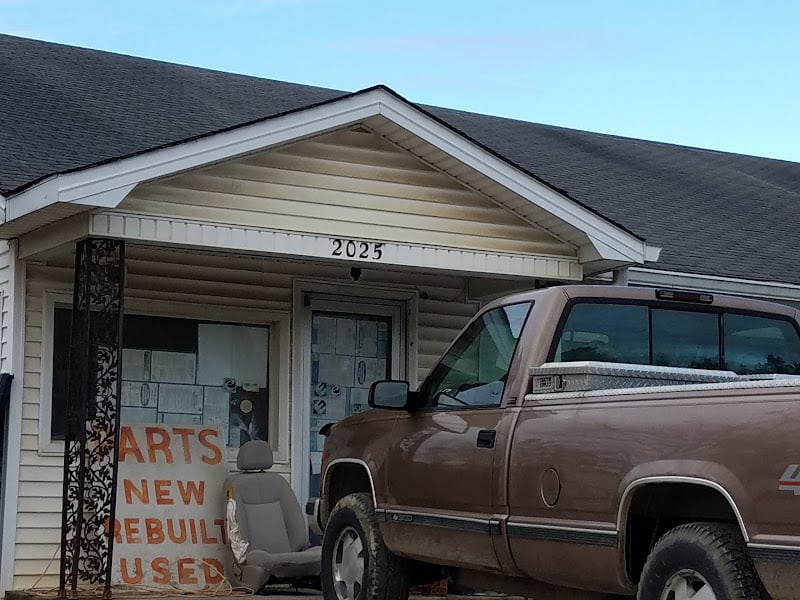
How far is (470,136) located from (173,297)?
4.10 metres

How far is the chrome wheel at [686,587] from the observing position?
5.75m

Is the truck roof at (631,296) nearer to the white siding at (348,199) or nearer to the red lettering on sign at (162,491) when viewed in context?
the white siding at (348,199)

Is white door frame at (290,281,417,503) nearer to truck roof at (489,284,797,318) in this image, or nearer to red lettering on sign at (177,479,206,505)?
red lettering on sign at (177,479,206,505)

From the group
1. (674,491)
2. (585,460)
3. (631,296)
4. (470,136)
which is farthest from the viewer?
(470,136)

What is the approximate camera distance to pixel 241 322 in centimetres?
1280

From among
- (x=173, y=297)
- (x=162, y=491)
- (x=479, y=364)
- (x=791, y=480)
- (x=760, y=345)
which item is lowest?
(x=162, y=491)

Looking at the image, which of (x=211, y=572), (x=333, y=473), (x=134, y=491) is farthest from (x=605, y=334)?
(x=134, y=491)

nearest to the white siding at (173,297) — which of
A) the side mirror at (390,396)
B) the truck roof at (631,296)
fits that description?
the side mirror at (390,396)

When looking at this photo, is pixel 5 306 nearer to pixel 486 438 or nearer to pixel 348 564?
pixel 348 564

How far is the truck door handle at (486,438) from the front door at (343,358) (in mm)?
5764

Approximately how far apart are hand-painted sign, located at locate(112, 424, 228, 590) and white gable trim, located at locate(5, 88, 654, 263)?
273cm

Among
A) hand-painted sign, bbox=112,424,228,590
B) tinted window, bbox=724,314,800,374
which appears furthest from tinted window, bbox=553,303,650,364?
hand-painted sign, bbox=112,424,228,590

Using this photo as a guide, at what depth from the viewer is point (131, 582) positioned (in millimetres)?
11445

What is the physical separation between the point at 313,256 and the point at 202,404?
2.49 m
